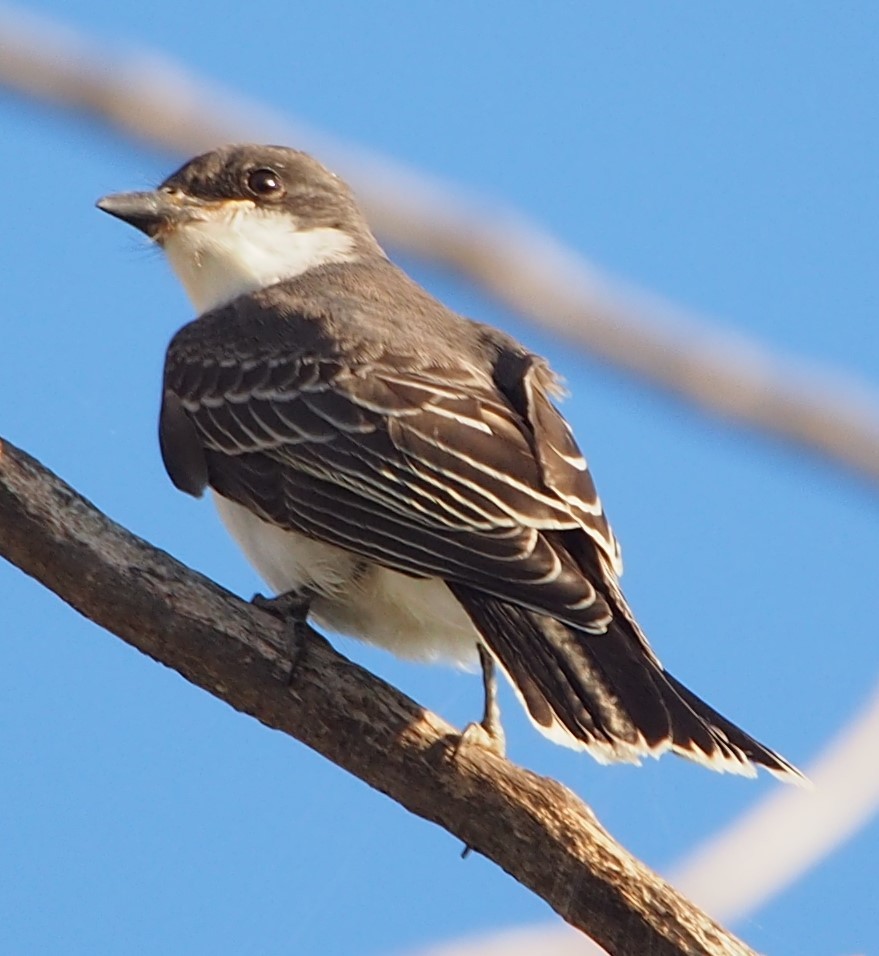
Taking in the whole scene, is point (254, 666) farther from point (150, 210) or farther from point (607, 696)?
point (150, 210)

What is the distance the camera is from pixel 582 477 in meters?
5.02

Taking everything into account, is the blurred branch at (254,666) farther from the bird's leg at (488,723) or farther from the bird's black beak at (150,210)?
the bird's black beak at (150,210)

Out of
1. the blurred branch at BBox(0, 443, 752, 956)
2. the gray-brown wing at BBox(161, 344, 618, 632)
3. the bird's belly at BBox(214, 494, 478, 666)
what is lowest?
the blurred branch at BBox(0, 443, 752, 956)

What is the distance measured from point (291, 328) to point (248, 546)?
0.74 m

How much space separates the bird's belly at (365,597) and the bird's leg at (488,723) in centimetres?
6

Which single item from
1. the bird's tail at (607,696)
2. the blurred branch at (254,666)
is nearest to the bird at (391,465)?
the bird's tail at (607,696)

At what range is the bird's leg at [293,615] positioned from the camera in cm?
441

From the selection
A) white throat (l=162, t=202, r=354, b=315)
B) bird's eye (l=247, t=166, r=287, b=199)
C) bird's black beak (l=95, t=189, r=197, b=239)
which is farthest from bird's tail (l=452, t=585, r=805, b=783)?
bird's eye (l=247, t=166, r=287, b=199)

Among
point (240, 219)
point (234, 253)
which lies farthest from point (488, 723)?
point (240, 219)

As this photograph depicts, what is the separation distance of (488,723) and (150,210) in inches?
93.6

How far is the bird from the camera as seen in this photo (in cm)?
442

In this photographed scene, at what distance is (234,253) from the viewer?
20.2 ft

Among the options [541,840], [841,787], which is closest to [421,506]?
[541,840]

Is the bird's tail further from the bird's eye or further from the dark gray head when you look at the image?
the bird's eye
